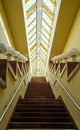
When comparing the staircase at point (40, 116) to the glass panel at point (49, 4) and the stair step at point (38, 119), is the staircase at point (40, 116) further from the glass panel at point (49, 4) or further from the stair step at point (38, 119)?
the glass panel at point (49, 4)

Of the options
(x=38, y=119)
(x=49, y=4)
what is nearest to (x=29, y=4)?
(x=49, y=4)

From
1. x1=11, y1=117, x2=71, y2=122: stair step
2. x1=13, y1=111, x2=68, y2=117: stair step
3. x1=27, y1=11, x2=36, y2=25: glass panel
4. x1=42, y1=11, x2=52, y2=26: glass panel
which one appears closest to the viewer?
x1=11, y1=117, x2=71, y2=122: stair step

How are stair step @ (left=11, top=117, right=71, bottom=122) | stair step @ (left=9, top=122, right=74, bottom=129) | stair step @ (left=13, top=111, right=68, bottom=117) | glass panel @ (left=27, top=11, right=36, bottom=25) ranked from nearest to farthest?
stair step @ (left=9, top=122, right=74, bottom=129) → stair step @ (left=11, top=117, right=71, bottom=122) → stair step @ (left=13, top=111, right=68, bottom=117) → glass panel @ (left=27, top=11, right=36, bottom=25)

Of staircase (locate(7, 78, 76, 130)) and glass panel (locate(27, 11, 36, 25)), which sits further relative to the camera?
glass panel (locate(27, 11, 36, 25))

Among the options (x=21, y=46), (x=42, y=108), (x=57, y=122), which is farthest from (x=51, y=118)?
(x=21, y=46)

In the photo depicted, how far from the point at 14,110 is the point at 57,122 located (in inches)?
51.6

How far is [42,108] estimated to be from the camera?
6.77m

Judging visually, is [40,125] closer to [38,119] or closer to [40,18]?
[38,119]

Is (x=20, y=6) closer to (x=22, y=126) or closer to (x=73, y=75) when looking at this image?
(x=73, y=75)

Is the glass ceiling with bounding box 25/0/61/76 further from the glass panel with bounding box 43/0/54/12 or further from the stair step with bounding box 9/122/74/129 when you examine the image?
the stair step with bounding box 9/122/74/129

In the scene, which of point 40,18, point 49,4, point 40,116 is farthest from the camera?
point 40,18

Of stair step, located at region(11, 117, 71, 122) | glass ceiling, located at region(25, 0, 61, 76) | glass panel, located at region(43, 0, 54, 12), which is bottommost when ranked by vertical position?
stair step, located at region(11, 117, 71, 122)

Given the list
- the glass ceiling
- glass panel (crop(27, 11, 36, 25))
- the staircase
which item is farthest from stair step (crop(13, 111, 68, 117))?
glass panel (crop(27, 11, 36, 25))

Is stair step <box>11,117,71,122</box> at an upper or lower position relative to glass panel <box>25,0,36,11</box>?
lower
